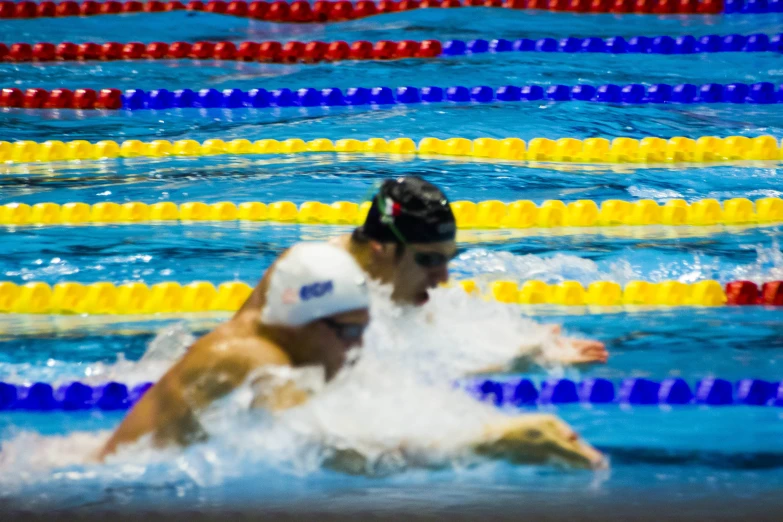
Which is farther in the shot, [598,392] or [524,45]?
[524,45]

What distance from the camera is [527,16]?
30.3 feet

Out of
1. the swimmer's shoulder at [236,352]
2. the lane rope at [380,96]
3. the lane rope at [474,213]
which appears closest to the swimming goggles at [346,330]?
the swimmer's shoulder at [236,352]

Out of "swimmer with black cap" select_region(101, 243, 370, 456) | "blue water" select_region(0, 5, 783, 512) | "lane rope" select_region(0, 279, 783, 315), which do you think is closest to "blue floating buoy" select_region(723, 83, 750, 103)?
"blue water" select_region(0, 5, 783, 512)

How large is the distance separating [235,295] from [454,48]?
4448 millimetres

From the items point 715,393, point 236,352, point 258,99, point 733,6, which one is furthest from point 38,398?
point 733,6

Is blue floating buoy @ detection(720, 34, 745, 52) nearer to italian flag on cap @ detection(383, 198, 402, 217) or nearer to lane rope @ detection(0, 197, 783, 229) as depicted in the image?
lane rope @ detection(0, 197, 783, 229)

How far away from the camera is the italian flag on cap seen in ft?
11.1

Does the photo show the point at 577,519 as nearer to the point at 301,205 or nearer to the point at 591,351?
the point at 591,351

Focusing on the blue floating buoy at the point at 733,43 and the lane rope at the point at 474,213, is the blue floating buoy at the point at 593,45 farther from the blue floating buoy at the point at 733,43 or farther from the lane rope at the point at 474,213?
the lane rope at the point at 474,213

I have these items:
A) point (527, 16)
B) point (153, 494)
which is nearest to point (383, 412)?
point (153, 494)

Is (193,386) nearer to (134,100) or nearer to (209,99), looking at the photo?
(209,99)

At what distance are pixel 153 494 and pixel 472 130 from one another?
14.5 ft

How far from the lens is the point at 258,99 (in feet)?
25.2

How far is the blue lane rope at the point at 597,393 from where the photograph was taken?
3.61 metres
